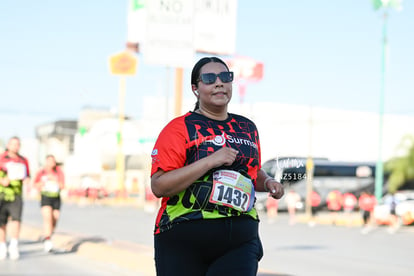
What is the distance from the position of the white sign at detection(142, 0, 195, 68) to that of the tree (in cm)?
4758

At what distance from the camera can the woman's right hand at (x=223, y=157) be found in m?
3.55

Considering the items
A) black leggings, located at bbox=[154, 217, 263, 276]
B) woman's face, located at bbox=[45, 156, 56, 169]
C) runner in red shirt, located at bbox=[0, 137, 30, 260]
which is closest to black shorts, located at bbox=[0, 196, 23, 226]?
runner in red shirt, located at bbox=[0, 137, 30, 260]

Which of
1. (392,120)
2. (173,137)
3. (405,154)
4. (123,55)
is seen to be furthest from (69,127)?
(173,137)

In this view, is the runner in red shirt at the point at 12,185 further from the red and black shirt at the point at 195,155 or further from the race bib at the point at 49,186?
the red and black shirt at the point at 195,155

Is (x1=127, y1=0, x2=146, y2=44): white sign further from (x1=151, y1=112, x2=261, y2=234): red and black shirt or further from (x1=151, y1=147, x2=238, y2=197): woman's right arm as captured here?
A: (x1=151, y1=147, x2=238, y2=197): woman's right arm

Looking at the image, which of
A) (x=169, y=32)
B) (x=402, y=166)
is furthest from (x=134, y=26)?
(x=402, y=166)

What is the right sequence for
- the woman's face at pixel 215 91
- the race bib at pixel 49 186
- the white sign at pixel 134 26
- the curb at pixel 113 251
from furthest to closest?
the white sign at pixel 134 26
the race bib at pixel 49 186
the curb at pixel 113 251
the woman's face at pixel 215 91

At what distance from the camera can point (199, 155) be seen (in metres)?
3.69

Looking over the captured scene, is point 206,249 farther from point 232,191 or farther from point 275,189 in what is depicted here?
A: point 275,189

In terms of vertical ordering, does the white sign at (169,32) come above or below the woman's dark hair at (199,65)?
above

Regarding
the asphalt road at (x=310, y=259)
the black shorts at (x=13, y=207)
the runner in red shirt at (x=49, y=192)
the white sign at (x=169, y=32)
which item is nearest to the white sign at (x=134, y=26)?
the asphalt road at (x=310, y=259)

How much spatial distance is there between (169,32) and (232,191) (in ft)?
20.1

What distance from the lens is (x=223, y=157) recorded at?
3.55 m

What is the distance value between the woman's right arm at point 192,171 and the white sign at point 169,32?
237 inches
